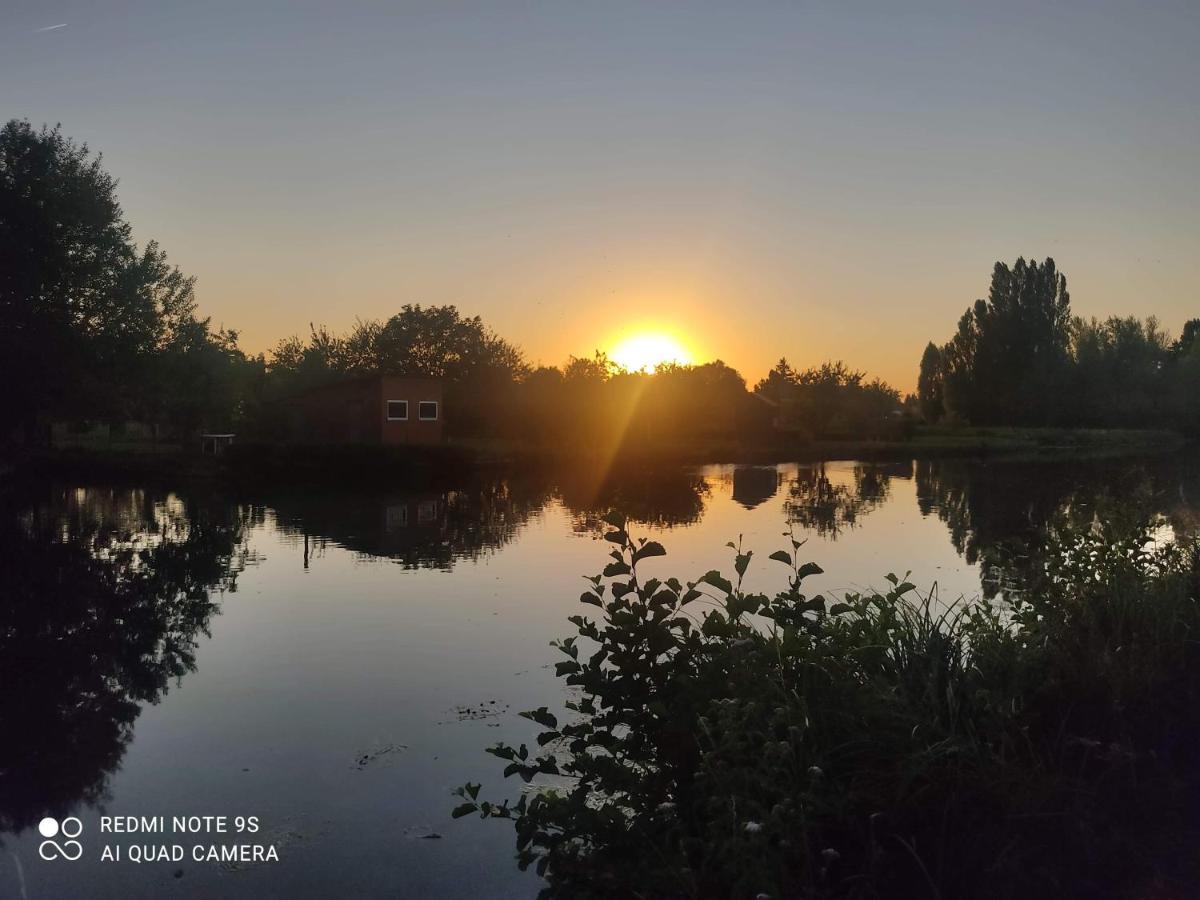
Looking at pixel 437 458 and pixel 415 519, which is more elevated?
pixel 437 458

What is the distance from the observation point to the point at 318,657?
10.7m

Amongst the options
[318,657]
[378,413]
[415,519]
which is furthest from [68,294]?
[318,657]

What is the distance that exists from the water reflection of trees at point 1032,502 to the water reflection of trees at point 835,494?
5.45 ft

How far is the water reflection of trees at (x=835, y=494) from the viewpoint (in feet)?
76.6

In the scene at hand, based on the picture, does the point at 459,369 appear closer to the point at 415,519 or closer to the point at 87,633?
the point at 415,519

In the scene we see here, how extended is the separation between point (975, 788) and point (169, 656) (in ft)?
29.8

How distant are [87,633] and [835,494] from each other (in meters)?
24.9

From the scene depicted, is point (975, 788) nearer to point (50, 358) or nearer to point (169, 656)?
point (169, 656)

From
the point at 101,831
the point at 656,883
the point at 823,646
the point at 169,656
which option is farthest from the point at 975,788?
the point at 169,656

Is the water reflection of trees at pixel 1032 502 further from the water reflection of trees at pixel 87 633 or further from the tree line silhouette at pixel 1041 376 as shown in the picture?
the tree line silhouette at pixel 1041 376

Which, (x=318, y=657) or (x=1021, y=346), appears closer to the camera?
(x=318, y=657)

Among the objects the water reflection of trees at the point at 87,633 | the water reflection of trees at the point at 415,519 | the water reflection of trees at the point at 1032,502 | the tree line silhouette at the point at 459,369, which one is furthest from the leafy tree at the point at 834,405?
the water reflection of trees at the point at 87,633

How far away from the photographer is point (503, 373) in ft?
283

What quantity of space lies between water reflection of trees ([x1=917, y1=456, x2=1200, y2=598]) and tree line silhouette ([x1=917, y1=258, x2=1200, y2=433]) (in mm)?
31759
